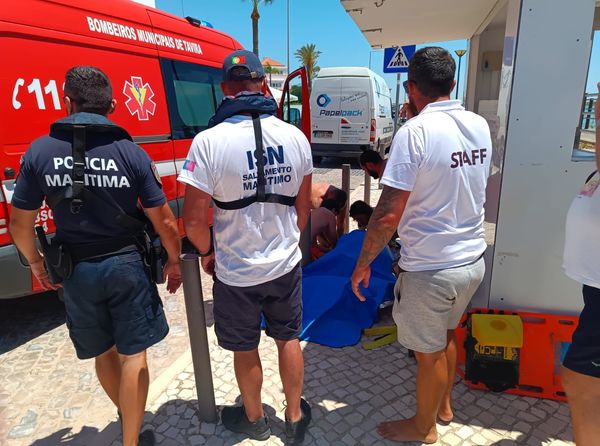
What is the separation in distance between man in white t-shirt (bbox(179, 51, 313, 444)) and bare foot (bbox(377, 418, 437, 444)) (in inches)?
18.7

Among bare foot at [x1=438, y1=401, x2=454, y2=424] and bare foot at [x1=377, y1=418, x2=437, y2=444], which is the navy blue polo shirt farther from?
bare foot at [x1=438, y1=401, x2=454, y2=424]

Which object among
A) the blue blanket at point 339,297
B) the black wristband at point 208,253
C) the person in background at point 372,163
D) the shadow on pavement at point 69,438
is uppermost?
the person in background at point 372,163

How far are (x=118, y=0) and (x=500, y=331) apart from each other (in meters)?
4.17

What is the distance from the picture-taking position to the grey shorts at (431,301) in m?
1.92

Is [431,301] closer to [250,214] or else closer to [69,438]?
[250,214]

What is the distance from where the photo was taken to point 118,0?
3832 millimetres

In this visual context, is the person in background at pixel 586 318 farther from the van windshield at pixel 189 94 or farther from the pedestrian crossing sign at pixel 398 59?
the pedestrian crossing sign at pixel 398 59

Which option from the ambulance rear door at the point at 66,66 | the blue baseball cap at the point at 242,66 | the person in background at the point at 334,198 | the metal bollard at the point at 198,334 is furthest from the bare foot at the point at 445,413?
the ambulance rear door at the point at 66,66

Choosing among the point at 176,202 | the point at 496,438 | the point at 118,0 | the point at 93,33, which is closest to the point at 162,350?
the point at 176,202

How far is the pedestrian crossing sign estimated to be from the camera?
623cm

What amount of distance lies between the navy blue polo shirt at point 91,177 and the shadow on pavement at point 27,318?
6.97 ft

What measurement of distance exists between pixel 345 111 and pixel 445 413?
10.6 m

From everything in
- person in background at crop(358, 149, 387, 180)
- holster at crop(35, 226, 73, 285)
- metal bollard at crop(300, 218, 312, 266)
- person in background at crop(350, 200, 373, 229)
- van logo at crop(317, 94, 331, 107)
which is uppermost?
van logo at crop(317, 94, 331, 107)

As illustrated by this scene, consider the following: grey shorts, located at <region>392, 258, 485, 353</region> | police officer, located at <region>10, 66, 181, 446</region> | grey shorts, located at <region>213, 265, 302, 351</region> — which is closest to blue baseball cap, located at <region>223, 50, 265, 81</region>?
police officer, located at <region>10, 66, 181, 446</region>
